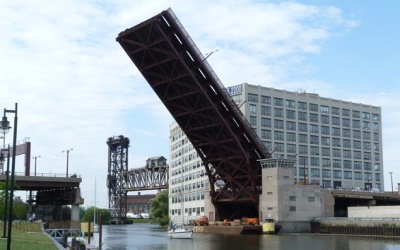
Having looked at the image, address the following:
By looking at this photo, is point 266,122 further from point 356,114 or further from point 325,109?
point 356,114

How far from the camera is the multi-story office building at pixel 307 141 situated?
325ft

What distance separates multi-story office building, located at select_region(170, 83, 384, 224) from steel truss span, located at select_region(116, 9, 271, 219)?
90.4 ft

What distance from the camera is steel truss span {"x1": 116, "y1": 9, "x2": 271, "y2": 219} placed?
51.6m

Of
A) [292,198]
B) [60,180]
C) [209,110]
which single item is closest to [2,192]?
[60,180]

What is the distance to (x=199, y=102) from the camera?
5781 cm

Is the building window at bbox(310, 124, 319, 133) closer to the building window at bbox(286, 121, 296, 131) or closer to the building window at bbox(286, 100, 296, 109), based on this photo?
the building window at bbox(286, 121, 296, 131)

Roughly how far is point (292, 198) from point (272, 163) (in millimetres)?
5368

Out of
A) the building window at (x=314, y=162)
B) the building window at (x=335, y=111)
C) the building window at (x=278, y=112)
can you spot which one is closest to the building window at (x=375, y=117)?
the building window at (x=335, y=111)

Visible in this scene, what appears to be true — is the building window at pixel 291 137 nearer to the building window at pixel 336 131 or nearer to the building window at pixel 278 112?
the building window at pixel 278 112

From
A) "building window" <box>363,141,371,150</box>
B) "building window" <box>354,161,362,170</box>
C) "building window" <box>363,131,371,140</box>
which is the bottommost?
"building window" <box>354,161,362,170</box>

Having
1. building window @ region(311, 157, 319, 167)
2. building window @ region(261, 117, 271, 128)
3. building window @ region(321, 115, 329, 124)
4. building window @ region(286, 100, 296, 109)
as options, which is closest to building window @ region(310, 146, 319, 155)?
building window @ region(311, 157, 319, 167)

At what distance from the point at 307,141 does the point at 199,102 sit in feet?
172

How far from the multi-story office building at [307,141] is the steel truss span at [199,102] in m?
27.5

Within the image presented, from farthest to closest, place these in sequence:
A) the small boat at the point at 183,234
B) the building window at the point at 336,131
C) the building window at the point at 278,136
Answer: the building window at the point at 336,131
the building window at the point at 278,136
the small boat at the point at 183,234
